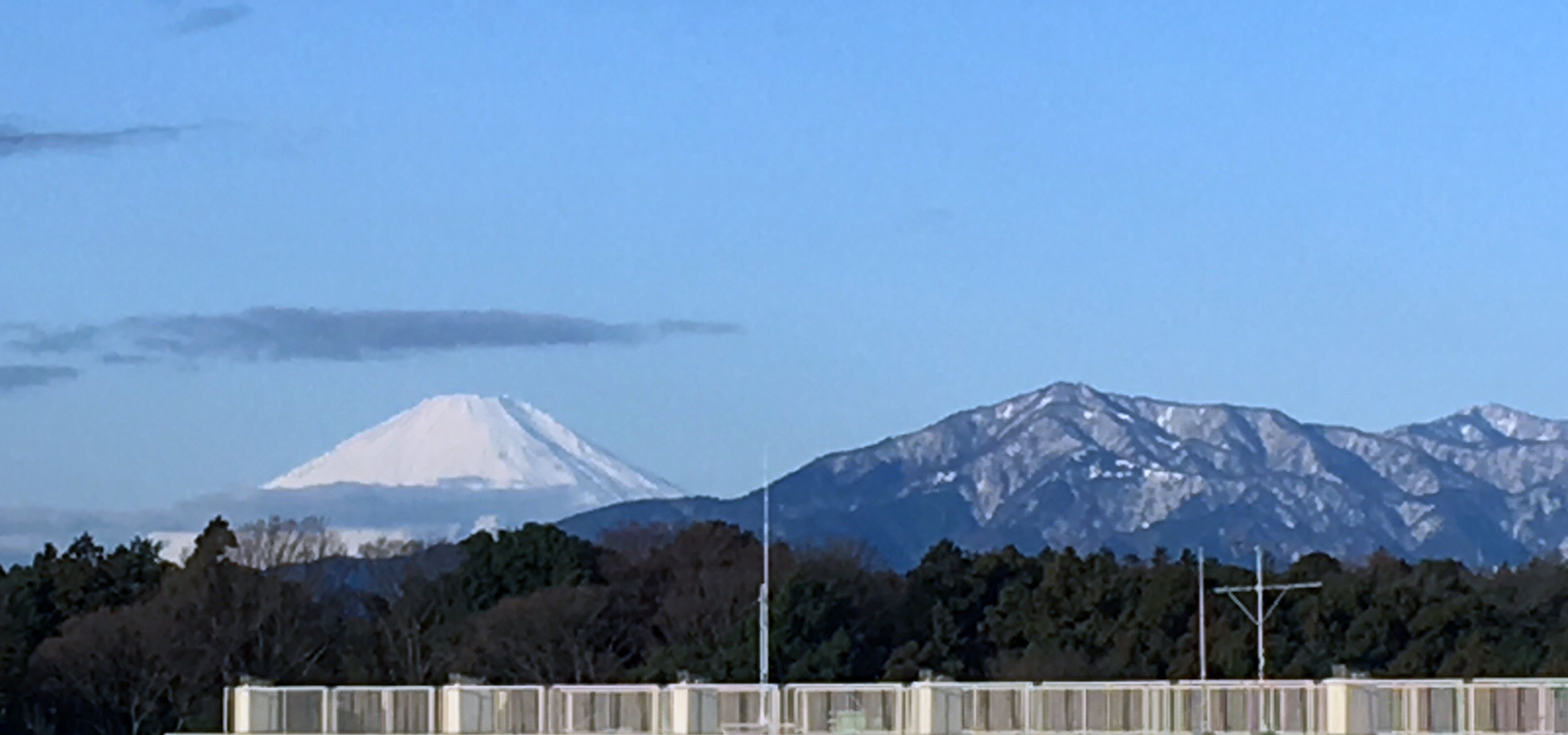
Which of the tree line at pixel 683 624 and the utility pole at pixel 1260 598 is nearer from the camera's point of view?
the utility pole at pixel 1260 598

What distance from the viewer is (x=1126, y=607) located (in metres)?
129

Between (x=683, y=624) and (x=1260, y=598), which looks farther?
(x=683, y=624)

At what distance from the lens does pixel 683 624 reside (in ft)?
442

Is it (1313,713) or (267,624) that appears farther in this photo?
(267,624)

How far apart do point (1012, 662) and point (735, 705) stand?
6807cm

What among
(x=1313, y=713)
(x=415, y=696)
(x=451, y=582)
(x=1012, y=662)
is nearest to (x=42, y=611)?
(x=451, y=582)

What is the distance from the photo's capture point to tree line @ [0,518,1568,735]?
396ft

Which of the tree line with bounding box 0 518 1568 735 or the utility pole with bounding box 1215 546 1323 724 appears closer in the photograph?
the utility pole with bounding box 1215 546 1323 724

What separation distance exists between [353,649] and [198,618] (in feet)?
23.2

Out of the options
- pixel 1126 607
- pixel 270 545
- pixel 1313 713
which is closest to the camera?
pixel 1313 713

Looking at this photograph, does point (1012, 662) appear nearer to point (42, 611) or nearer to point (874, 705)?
point (42, 611)

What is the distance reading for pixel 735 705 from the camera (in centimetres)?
5759

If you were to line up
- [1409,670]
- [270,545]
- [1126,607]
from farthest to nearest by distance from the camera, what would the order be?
[270,545] → [1126,607] → [1409,670]

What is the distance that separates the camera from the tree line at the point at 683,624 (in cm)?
12062
